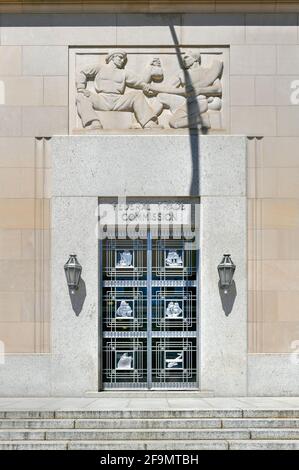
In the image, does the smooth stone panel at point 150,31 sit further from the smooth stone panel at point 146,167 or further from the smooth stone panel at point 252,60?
the smooth stone panel at point 146,167

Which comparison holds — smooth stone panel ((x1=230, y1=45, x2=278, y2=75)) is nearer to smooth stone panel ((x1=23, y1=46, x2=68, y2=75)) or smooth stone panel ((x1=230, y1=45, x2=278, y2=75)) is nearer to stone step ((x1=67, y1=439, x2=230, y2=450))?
smooth stone panel ((x1=23, y1=46, x2=68, y2=75))

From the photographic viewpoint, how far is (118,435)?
30.7 feet

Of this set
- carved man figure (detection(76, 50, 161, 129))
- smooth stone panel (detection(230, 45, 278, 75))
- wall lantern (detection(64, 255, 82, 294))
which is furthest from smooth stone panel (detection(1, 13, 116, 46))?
wall lantern (detection(64, 255, 82, 294))

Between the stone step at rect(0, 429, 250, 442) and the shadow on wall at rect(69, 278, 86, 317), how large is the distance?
9.28ft

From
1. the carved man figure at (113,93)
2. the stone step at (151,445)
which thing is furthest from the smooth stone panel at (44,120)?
the stone step at (151,445)

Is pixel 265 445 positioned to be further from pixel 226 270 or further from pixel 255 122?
pixel 255 122

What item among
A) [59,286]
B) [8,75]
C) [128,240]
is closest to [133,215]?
[128,240]

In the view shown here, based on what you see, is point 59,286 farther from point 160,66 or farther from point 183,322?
point 160,66

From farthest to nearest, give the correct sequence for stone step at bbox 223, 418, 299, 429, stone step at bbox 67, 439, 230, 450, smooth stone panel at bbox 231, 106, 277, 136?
smooth stone panel at bbox 231, 106, 277, 136 → stone step at bbox 223, 418, 299, 429 → stone step at bbox 67, 439, 230, 450

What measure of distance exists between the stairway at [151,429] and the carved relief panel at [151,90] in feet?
17.3

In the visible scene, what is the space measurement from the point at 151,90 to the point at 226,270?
3707 millimetres

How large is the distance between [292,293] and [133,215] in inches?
131

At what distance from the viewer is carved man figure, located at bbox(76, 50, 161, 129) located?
474 inches

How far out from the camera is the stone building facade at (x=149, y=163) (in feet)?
38.5
